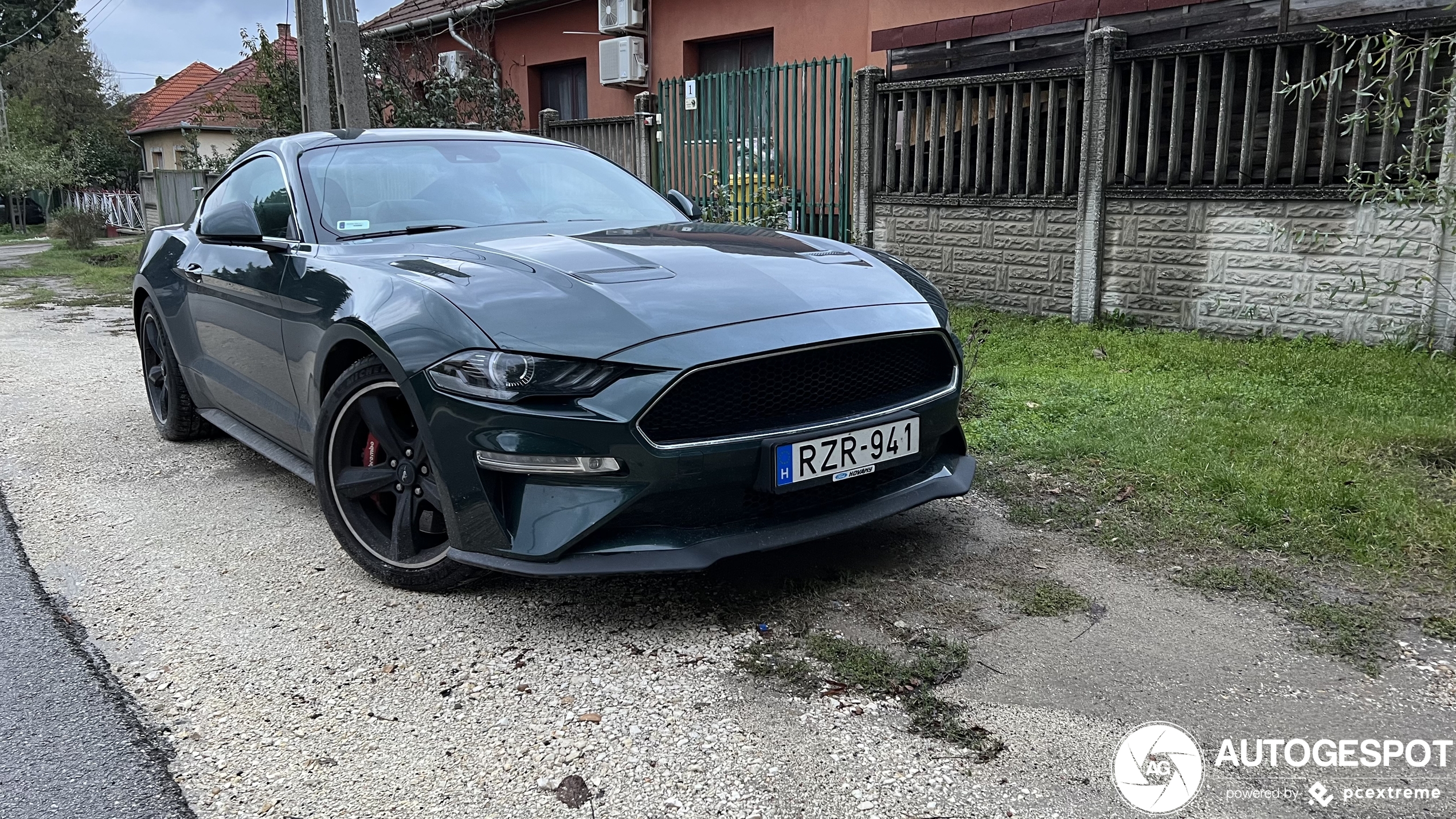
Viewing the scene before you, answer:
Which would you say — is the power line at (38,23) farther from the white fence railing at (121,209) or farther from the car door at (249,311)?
the car door at (249,311)

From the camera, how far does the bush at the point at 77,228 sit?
2116cm

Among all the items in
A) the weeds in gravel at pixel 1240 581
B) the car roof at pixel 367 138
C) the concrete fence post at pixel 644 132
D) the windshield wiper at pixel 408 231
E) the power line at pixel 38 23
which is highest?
the power line at pixel 38 23

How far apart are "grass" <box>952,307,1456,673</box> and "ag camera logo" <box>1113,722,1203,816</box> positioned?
2.25ft

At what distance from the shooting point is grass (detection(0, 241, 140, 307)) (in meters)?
12.2

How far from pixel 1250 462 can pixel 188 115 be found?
1419 inches

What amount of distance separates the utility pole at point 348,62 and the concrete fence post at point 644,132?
280 cm

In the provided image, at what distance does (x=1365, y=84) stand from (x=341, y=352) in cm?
567

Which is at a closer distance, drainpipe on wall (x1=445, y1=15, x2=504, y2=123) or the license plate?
the license plate

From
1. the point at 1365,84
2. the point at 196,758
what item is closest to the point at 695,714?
the point at 196,758

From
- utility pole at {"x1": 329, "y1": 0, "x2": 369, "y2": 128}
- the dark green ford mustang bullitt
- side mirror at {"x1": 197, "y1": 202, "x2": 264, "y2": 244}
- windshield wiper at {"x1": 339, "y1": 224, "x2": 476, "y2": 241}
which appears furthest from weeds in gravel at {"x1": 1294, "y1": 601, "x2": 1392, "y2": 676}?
utility pole at {"x1": 329, "y1": 0, "x2": 369, "y2": 128}

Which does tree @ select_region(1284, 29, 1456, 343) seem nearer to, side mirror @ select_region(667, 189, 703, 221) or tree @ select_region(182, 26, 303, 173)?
side mirror @ select_region(667, 189, 703, 221)

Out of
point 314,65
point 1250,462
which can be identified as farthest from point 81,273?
point 1250,462

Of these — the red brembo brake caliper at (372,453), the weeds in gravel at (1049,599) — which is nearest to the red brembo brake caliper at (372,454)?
the red brembo brake caliper at (372,453)

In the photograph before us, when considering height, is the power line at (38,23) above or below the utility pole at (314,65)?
above
